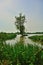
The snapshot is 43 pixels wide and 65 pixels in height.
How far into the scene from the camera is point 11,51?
5.28 meters

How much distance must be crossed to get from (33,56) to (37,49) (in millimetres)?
511

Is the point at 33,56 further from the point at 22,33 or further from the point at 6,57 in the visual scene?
the point at 22,33

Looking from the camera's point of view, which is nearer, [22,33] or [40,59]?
[40,59]

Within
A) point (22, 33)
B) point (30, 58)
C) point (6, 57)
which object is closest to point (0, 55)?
point (6, 57)

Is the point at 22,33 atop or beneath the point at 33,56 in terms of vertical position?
beneath

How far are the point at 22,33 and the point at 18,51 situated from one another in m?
20.9

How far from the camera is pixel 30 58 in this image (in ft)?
15.4

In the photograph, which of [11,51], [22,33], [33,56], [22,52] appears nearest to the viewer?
[33,56]

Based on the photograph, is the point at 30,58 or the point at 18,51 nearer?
the point at 30,58

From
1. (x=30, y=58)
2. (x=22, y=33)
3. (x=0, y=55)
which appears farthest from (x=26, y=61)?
(x=22, y=33)

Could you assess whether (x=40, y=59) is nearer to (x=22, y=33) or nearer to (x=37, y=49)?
(x=37, y=49)

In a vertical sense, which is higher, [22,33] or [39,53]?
[39,53]

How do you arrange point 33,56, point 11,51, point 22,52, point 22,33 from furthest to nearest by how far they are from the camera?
point 22,33 < point 11,51 < point 22,52 < point 33,56

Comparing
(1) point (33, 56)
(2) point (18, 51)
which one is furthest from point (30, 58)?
(2) point (18, 51)
